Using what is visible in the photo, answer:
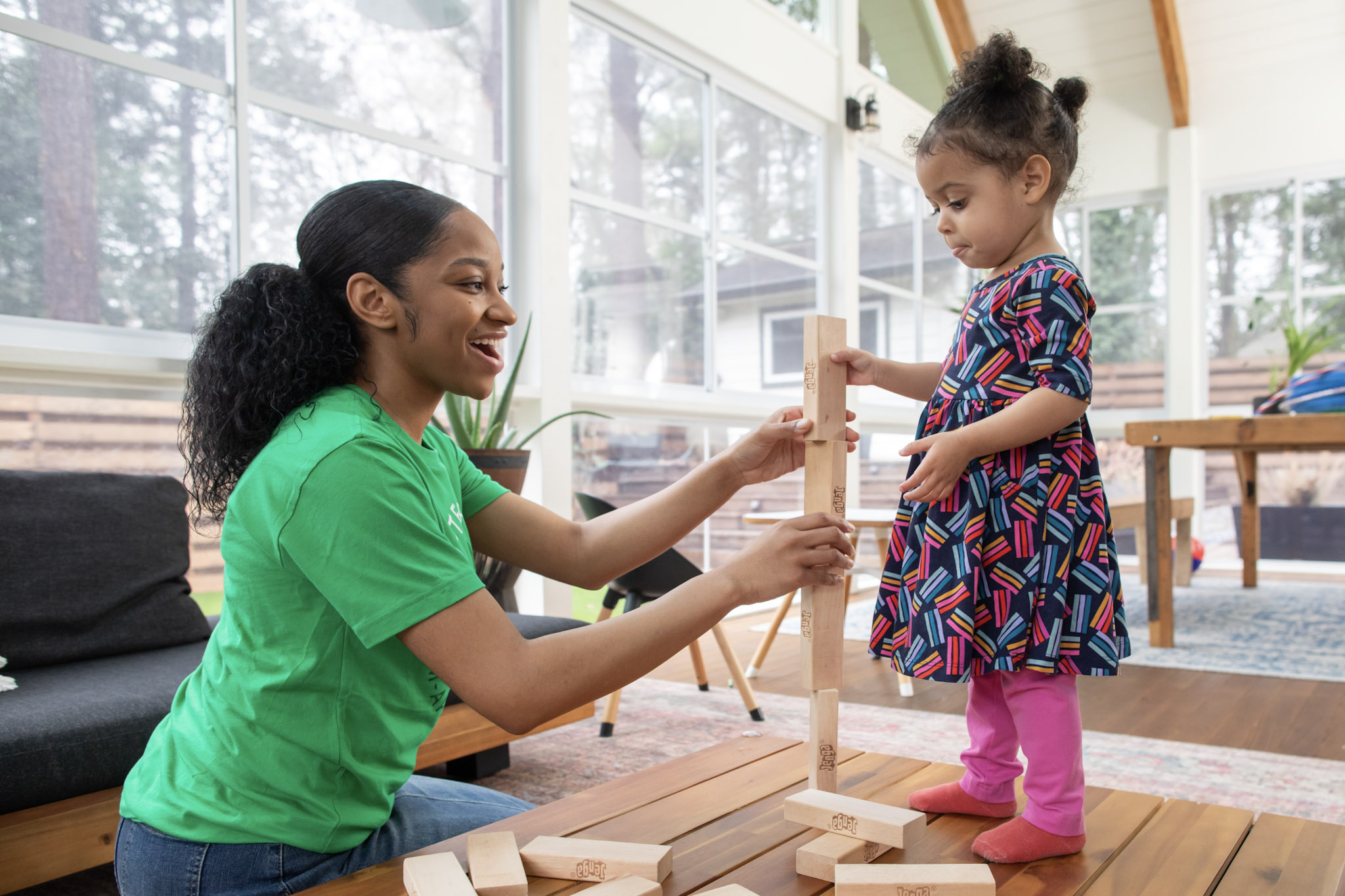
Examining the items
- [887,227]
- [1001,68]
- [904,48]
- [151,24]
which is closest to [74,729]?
[1001,68]

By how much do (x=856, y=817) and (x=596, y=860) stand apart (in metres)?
0.31

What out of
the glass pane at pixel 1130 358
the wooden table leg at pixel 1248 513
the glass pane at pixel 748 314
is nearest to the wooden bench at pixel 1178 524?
the wooden table leg at pixel 1248 513

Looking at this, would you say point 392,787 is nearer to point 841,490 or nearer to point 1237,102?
point 841,490

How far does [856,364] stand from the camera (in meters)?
1.29

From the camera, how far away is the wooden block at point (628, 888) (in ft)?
3.10

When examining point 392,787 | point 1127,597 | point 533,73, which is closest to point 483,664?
point 392,787

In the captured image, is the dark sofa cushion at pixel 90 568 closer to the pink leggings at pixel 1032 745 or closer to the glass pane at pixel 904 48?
the pink leggings at pixel 1032 745

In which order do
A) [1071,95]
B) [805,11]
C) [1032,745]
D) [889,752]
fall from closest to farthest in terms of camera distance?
[1032,745], [1071,95], [889,752], [805,11]

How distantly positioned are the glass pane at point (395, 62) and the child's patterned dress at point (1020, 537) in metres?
2.78

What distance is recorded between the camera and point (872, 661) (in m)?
3.99

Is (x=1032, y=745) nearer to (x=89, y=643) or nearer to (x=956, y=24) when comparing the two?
(x=89, y=643)

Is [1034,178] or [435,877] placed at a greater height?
[1034,178]

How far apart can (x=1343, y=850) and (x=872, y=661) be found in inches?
116

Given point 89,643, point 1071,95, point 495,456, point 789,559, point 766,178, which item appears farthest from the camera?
point 766,178
